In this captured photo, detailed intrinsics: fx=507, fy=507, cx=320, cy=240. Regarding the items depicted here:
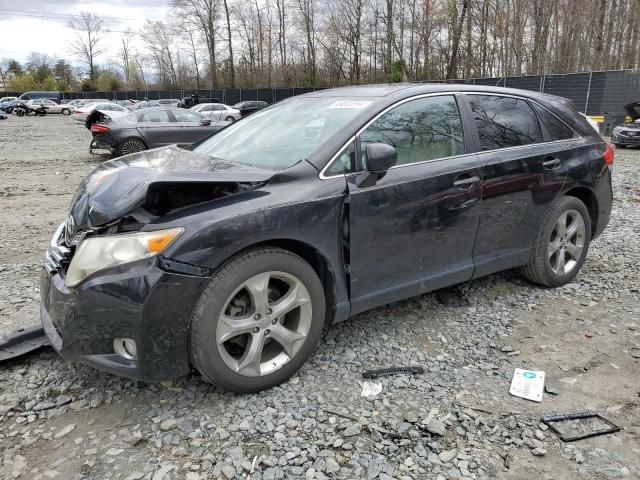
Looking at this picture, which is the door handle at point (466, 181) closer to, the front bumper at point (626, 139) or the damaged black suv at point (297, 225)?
the damaged black suv at point (297, 225)

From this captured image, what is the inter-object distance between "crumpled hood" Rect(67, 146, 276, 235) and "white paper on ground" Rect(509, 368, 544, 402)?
5.92ft

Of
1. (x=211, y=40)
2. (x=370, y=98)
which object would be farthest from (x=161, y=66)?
(x=370, y=98)

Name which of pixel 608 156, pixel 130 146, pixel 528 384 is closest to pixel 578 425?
pixel 528 384

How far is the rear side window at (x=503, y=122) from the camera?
3.66 meters

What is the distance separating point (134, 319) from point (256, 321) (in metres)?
0.60

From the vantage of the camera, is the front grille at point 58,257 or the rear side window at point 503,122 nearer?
the front grille at point 58,257

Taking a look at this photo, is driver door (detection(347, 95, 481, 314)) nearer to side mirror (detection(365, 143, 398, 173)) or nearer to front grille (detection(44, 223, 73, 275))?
side mirror (detection(365, 143, 398, 173))

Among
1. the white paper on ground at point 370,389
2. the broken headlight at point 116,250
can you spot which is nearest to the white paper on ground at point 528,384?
the white paper on ground at point 370,389

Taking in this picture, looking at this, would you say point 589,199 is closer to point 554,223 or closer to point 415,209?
point 554,223

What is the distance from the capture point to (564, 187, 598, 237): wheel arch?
4.25 metres

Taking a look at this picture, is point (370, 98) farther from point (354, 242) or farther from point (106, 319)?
point (106, 319)

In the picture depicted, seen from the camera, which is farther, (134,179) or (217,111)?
(217,111)

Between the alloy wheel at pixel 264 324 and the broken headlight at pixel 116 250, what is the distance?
1.43 ft

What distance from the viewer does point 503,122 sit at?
382cm
